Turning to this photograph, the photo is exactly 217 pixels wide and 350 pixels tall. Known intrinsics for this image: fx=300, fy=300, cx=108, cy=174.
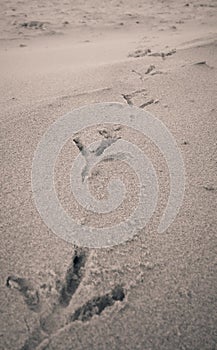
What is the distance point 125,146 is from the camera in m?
1.27

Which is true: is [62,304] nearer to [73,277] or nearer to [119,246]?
[73,277]

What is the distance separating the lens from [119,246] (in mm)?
935

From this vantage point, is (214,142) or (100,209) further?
(214,142)

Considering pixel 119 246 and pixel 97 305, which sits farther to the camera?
pixel 119 246

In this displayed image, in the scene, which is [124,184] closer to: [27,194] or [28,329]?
[27,194]

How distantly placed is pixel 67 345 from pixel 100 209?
1.42 ft

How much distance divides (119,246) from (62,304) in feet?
0.78

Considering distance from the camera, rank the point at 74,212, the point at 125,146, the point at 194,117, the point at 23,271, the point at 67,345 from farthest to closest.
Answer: the point at 194,117 → the point at 125,146 → the point at 74,212 → the point at 23,271 → the point at 67,345

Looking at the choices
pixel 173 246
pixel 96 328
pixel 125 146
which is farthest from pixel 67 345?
pixel 125 146

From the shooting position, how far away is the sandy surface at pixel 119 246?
77 centimetres

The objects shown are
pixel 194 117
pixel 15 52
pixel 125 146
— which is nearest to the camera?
pixel 125 146

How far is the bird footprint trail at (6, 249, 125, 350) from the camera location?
2.48 feet

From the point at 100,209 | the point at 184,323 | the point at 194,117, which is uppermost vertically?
the point at 194,117

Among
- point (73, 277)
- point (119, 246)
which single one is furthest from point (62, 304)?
point (119, 246)
